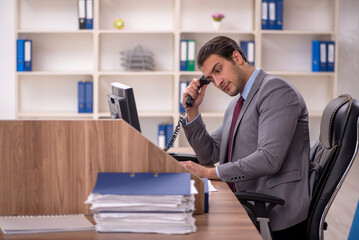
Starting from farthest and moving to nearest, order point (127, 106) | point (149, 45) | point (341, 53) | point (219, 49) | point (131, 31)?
1. point (341, 53)
2. point (149, 45)
3. point (131, 31)
4. point (219, 49)
5. point (127, 106)

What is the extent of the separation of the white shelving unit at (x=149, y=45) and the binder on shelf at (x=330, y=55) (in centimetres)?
17

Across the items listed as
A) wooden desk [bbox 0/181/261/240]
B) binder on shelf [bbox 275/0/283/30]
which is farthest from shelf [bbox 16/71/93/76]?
wooden desk [bbox 0/181/261/240]

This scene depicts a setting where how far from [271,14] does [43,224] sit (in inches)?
153

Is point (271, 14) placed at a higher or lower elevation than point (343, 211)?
higher

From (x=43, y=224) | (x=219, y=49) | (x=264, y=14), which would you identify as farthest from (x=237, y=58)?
(x=264, y=14)

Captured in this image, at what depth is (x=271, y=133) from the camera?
2.12 m

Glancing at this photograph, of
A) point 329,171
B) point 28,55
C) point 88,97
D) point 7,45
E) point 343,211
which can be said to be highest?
point 7,45

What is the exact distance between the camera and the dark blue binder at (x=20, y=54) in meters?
4.80

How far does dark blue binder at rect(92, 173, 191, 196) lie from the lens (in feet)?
4.36

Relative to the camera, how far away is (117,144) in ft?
4.72

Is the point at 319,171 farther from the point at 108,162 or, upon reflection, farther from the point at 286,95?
the point at 108,162

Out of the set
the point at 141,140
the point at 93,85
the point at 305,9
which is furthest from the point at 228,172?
the point at 305,9

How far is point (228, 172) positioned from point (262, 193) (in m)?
0.19

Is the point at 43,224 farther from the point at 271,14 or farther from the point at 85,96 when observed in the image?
the point at 271,14
